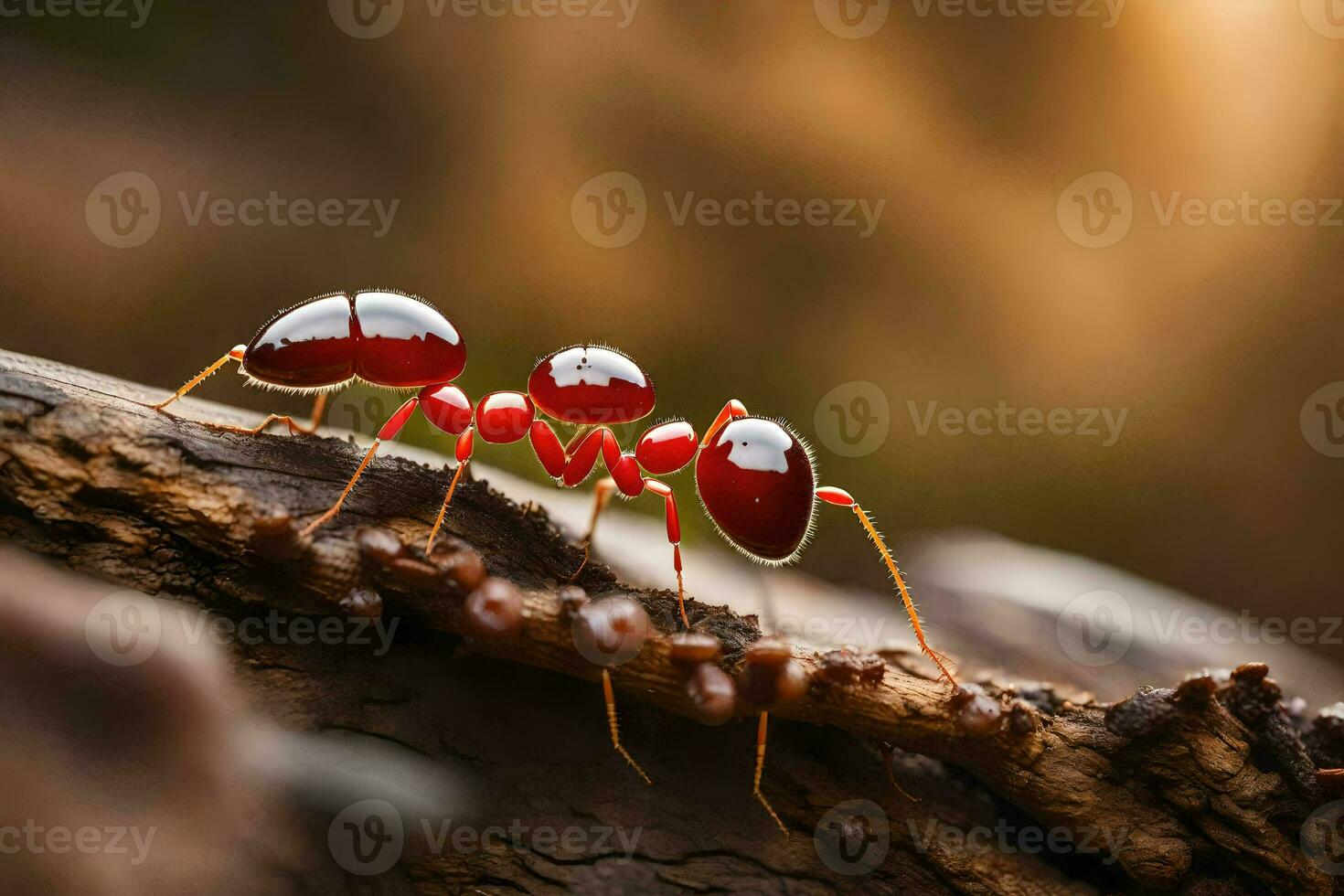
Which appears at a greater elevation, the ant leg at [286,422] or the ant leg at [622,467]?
the ant leg at [622,467]

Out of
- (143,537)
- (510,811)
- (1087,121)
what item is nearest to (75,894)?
(143,537)

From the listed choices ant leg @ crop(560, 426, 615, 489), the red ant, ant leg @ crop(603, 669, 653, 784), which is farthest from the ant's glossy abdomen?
ant leg @ crop(603, 669, 653, 784)

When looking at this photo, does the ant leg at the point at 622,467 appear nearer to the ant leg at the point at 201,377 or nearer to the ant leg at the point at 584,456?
the ant leg at the point at 584,456

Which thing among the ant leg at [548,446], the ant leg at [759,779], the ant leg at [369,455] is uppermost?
the ant leg at [548,446]

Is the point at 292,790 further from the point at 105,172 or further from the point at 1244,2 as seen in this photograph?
the point at 1244,2

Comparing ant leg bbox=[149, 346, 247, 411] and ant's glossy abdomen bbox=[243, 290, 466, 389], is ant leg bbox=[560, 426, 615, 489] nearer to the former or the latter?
ant's glossy abdomen bbox=[243, 290, 466, 389]

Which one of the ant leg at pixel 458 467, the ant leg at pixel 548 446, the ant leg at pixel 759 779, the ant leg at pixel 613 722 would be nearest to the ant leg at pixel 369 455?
the ant leg at pixel 458 467
